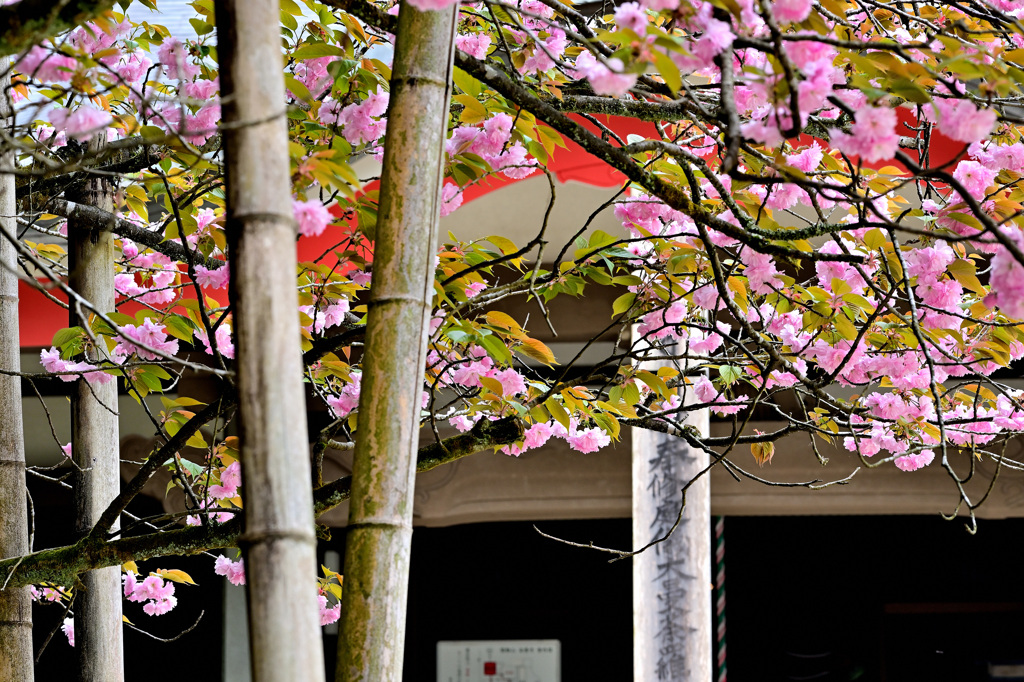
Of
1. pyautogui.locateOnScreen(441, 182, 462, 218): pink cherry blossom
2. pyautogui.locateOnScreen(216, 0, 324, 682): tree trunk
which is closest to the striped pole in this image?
pyautogui.locateOnScreen(441, 182, 462, 218): pink cherry blossom

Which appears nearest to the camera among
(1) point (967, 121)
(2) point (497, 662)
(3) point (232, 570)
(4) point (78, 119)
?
(1) point (967, 121)

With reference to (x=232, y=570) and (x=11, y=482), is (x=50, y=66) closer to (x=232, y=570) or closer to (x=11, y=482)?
(x=11, y=482)

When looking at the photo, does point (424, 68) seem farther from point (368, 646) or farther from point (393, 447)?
point (368, 646)

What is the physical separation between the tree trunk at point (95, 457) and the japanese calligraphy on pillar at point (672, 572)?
1550mm

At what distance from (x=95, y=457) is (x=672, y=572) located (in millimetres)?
1726

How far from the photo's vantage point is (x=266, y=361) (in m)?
0.81

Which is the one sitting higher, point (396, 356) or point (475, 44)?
point (475, 44)

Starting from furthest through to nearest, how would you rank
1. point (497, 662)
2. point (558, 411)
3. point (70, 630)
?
1. point (497, 662)
2. point (70, 630)
3. point (558, 411)

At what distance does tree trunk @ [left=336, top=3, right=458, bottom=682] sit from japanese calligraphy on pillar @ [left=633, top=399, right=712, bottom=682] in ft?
7.02

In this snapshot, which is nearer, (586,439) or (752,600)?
(586,439)

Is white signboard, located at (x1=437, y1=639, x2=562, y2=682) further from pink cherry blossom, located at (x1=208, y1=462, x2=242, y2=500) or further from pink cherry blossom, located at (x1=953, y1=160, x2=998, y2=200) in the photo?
pink cherry blossom, located at (x1=953, y1=160, x2=998, y2=200)

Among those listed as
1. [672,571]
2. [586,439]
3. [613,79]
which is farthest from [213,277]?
[672,571]

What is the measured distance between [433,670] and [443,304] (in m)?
4.36

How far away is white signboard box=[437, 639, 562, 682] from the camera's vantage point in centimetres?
567
